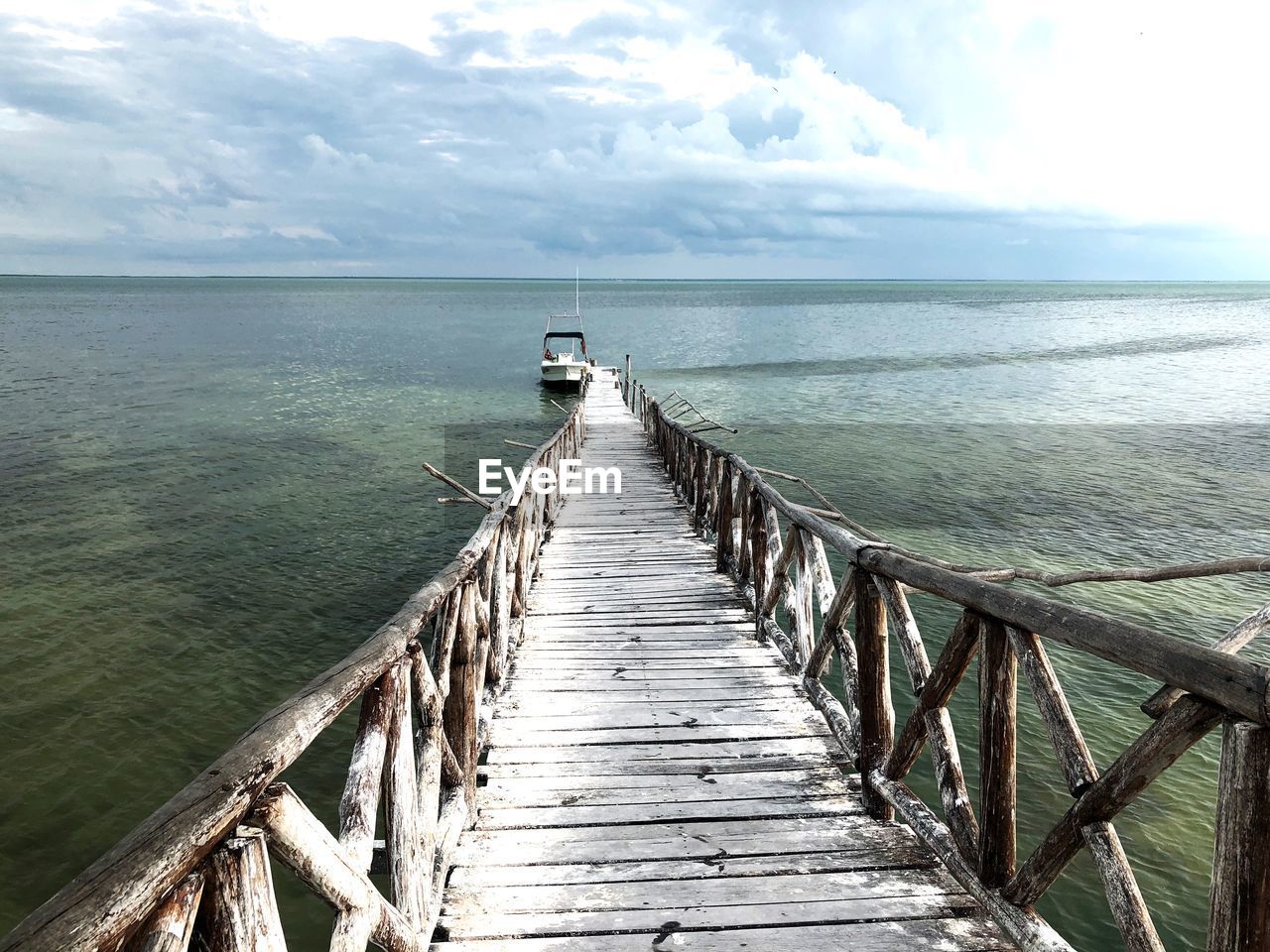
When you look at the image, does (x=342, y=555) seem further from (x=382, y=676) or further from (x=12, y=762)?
(x=382, y=676)

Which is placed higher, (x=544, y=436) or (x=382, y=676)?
(x=382, y=676)

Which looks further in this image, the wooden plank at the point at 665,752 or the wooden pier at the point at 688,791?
the wooden plank at the point at 665,752

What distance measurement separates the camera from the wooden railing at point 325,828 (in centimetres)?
137

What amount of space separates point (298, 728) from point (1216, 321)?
382 ft

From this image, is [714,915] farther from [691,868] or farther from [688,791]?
[688,791]

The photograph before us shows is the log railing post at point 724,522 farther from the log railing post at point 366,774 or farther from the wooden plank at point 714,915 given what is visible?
the log railing post at point 366,774

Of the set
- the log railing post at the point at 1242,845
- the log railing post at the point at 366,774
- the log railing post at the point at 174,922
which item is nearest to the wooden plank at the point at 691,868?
the log railing post at the point at 366,774

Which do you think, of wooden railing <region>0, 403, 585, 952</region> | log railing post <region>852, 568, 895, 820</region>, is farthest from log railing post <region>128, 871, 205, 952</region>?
log railing post <region>852, 568, 895, 820</region>

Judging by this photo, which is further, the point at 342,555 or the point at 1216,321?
the point at 1216,321

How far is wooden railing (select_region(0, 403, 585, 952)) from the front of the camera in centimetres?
137

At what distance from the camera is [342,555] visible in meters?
13.8

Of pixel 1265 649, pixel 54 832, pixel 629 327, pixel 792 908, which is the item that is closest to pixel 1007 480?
pixel 1265 649

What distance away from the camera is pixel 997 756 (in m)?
3.00

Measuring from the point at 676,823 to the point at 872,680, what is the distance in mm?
1318
